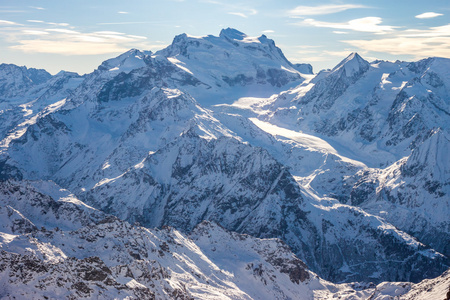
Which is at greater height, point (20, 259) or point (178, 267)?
point (20, 259)

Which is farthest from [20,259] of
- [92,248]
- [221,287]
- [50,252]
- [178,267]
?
[221,287]

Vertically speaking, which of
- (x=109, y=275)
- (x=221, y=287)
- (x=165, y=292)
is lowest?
(x=221, y=287)

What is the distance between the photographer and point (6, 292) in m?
119

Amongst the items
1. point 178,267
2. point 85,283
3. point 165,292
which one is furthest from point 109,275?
point 178,267

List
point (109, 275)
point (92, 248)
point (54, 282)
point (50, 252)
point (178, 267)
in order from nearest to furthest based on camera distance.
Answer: point (54, 282)
point (109, 275)
point (50, 252)
point (92, 248)
point (178, 267)

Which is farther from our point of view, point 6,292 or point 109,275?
point 109,275

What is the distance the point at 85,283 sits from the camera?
438ft

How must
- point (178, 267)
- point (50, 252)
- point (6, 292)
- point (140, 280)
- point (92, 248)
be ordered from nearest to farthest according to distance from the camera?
point (6, 292) < point (140, 280) < point (50, 252) < point (92, 248) < point (178, 267)

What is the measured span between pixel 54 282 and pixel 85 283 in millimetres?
8487

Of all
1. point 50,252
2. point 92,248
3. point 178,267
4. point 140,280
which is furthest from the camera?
point 178,267

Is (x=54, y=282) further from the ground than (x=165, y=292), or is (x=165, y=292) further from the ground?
(x=54, y=282)

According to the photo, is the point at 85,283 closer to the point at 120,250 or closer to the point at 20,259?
the point at 20,259

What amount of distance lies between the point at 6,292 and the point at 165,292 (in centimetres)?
5170

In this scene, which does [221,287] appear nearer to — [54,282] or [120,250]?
[120,250]
